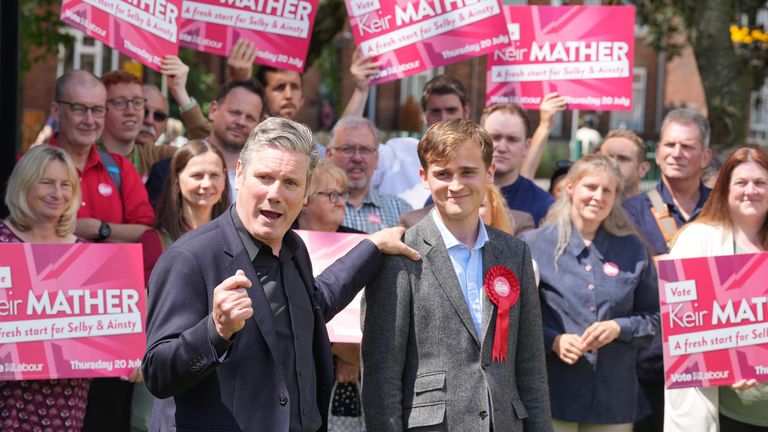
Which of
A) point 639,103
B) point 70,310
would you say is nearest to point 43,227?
point 70,310

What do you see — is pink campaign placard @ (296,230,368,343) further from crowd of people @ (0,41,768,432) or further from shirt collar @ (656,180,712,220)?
shirt collar @ (656,180,712,220)

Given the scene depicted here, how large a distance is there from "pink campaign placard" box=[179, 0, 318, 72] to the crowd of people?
14.4 inches

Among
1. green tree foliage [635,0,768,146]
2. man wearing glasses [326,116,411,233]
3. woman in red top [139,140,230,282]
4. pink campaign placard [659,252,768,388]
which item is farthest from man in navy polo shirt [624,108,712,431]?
green tree foliage [635,0,768,146]

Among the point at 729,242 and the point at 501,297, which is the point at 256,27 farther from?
the point at 501,297

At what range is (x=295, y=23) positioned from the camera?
7.16 meters

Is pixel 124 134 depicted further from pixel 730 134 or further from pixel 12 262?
pixel 730 134

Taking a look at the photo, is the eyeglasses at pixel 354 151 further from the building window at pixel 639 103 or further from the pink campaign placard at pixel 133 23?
the building window at pixel 639 103

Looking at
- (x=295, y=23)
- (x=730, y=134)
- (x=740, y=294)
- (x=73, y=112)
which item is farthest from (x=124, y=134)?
(x=730, y=134)

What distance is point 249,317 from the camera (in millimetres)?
3340

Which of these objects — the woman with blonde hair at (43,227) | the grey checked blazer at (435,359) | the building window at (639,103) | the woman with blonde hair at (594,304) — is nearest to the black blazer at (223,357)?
the grey checked blazer at (435,359)

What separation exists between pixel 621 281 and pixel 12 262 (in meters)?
2.94

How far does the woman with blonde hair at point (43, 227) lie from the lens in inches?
197

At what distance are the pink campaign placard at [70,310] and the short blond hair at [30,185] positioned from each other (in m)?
0.26

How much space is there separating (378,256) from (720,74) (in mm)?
11689
